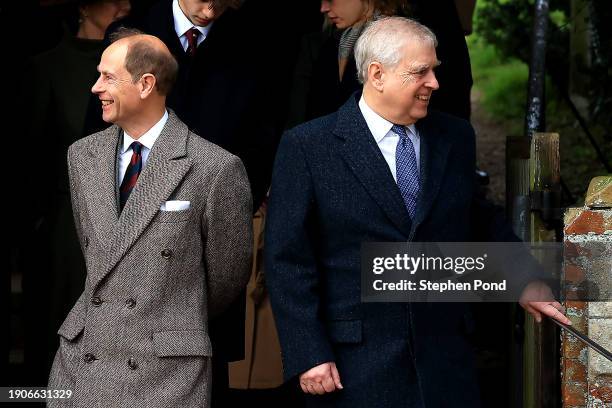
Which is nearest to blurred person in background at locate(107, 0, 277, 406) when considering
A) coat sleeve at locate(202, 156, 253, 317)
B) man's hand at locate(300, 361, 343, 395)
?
coat sleeve at locate(202, 156, 253, 317)

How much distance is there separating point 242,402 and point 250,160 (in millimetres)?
1935

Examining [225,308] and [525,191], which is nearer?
[225,308]

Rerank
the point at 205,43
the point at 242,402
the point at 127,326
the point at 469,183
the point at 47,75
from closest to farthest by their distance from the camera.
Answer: the point at 127,326 → the point at 469,183 → the point at 205,43 → the point at 47,75 → the point at 242,402

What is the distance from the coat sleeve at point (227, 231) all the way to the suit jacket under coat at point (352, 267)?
115 millimetres

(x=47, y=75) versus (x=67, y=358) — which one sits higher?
(x=47, y=75)

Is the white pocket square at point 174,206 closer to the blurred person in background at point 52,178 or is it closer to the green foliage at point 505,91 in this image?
the blurred person in background at point 52,178

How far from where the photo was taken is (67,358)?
4.33 metres

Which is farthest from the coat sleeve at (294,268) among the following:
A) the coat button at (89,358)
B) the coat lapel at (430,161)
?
the coat button at (89,358)

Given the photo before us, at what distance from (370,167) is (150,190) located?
2.34 ft

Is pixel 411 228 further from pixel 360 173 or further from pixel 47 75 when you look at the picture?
pixel 47 75

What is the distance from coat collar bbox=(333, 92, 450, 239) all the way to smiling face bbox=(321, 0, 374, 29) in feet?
3.66

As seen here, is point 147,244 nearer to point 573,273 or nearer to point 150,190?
point 150,190

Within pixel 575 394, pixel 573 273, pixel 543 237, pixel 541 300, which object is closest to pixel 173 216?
pixel 541 300

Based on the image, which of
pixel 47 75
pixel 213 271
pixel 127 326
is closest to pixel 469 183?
pixel 213 271
